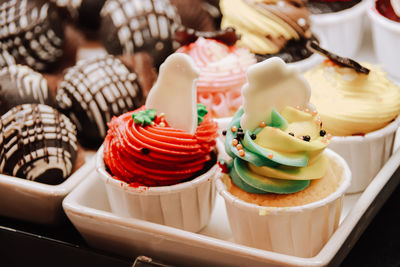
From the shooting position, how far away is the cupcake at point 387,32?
1.99 meters

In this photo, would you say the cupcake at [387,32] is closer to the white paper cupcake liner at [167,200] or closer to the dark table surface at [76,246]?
the dark table surface at [76,246]

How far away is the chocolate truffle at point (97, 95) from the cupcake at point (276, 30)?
1.45ft

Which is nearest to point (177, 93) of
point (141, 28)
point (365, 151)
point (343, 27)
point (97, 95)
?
point (97, 95)

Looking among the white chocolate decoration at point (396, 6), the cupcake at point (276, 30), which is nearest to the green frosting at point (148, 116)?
the cupcake at point (276, 30)

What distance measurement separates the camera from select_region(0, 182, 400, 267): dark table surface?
1.35 metres

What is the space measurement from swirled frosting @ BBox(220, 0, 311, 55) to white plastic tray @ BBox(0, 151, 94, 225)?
2.52ft

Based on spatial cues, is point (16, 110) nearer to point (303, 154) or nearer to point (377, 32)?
point (303, 154)

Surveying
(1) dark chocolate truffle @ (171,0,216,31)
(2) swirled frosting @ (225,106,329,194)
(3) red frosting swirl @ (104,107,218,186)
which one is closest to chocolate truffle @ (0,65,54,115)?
(3) red frosting swirl @ (104,107,218,186)

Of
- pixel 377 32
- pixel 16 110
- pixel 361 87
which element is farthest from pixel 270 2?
pixel 16 110

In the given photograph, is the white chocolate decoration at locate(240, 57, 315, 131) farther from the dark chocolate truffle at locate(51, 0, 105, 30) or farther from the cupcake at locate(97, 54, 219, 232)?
the dark chocolate truffle at locate(51, 0, 105, 30)

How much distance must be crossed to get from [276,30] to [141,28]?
0.48 m

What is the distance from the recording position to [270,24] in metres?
2.01

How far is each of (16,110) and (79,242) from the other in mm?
453

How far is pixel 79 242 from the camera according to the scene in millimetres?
1531
